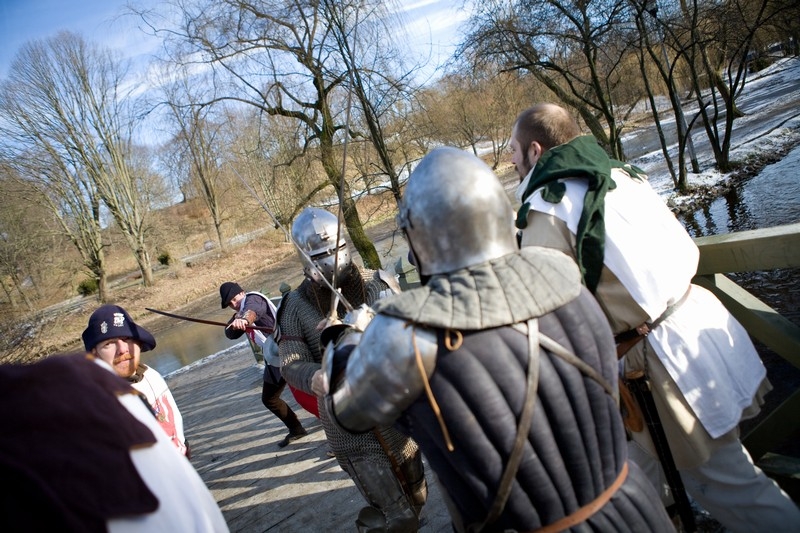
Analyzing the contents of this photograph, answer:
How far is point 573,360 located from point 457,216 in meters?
0.45

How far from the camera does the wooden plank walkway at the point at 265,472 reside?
3.39 m

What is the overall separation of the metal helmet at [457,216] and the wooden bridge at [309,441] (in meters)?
1.54

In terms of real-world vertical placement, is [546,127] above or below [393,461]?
above

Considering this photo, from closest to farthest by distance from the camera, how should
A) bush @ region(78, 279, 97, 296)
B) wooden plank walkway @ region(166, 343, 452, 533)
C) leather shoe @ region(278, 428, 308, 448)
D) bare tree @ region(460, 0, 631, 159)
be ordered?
wooden plank walkway @ region(166, 343, 452, 533) → leather shoe @ region(278, 428, 308, 448) → bare tree @ region(460, 0, 631, 159) → bush @ region(78, 279, 97, 296)

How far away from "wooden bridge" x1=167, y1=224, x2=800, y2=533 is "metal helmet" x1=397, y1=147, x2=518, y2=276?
154cm

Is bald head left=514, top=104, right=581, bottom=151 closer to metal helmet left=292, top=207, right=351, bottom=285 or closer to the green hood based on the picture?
the green hood

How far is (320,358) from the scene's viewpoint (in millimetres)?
2594

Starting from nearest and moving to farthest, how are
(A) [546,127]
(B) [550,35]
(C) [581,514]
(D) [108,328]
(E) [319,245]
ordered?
(C) [581,514] → (A) [546,127] → (E) [319,245] → (D) [108,328] → (B) [550,35]

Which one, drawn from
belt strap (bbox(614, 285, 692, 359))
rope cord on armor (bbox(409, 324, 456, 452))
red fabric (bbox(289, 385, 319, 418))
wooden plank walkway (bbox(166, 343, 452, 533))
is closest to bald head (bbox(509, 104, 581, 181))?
belt strap (bbox(614, 285, 692, 359))

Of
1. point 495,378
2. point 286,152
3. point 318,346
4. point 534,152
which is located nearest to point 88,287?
point 286,152

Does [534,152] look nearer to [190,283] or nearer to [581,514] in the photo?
[581,514]

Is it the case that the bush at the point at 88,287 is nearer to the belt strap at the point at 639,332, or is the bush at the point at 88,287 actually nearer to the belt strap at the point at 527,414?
the belt strap at the point at 639,332

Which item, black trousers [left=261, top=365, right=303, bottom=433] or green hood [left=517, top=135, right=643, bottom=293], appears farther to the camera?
black trousers [left=261, top=365, right=303, bottom=433]

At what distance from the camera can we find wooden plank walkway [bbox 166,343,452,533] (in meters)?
3.39
